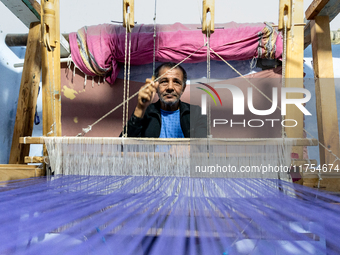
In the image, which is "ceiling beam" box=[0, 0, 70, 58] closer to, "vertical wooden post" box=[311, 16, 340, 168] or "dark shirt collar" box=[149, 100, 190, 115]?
"dark shirt collar" box=[149, 100, 190, 115]

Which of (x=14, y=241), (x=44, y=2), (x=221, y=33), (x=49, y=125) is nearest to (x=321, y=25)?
(x=221, y=33)

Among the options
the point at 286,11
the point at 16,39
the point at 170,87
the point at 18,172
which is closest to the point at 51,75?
the point at 18,172

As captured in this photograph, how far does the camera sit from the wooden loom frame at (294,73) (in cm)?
128

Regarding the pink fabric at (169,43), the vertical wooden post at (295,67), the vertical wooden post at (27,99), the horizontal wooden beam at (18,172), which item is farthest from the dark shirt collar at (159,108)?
the horizontal wooden beam at (18,172)

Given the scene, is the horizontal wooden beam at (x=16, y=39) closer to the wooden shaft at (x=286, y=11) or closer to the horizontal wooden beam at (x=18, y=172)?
the horizontal wooden beam at (x=18, y=172)

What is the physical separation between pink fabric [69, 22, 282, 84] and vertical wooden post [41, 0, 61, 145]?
1.06 meters

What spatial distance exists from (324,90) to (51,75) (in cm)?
170

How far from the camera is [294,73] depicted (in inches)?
50.7

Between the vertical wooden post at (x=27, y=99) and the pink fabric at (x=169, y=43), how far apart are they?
48 centimetres

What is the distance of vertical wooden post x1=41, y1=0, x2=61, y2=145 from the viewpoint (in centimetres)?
132

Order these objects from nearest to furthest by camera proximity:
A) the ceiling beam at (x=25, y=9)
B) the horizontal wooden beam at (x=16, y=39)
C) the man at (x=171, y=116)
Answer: the ceiling beam at (x=25, y=9), the man at (x=171, y=116), the horizontal wooden beam at (x=16, y=39)

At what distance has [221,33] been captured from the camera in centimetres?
242

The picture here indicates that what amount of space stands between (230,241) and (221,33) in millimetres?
2245

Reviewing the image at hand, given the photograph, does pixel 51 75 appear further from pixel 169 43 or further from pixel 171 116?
pixel 169 43
